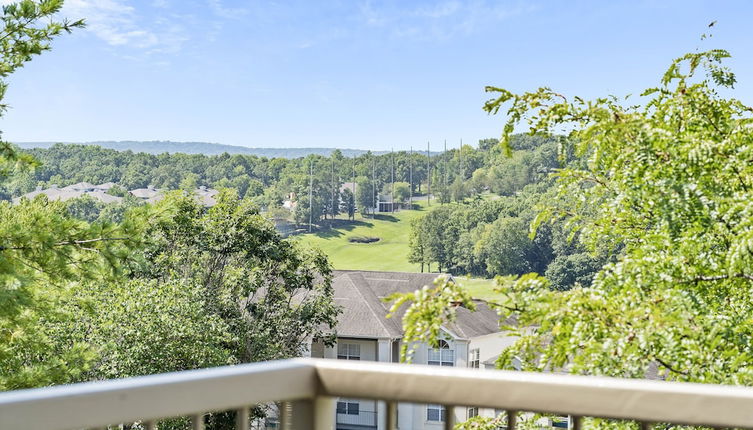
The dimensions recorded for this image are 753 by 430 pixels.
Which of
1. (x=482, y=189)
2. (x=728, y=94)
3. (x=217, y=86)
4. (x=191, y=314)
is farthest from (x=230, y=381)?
(x=217, y=86)

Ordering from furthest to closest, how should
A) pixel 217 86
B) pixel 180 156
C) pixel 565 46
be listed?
pixel 217 86 < pixel 565 46 < pixel 180 156

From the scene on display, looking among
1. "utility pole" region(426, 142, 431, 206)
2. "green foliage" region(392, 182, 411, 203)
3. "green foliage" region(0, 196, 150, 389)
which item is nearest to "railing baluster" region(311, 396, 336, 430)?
"green foliage" region(0, 196, 150, 389)

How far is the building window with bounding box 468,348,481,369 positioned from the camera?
24438mm

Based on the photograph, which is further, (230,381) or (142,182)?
(142,182)

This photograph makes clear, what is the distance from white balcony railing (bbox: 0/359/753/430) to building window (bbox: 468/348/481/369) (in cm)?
2352

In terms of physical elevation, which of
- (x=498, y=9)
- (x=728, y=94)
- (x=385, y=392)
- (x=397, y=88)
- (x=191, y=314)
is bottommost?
(x=191, y=314)

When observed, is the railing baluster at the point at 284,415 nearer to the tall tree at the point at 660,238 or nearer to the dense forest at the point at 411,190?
the tall tree at the point at 660,238

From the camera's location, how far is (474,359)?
24.8 m

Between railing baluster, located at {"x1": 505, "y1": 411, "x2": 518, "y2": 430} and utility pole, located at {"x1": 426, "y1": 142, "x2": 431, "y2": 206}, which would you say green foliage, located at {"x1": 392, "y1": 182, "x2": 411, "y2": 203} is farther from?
railing baluster, located at {"x1": 505, "y1": 411, "x2": 518, "y2": 430}

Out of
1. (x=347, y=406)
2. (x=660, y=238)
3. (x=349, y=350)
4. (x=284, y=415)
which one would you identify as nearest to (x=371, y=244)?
(x=349, y=350)

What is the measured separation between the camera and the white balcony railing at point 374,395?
39.3 inches

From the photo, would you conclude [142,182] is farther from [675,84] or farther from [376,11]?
[675,84]

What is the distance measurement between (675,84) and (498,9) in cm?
10597

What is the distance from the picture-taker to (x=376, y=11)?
108 m
